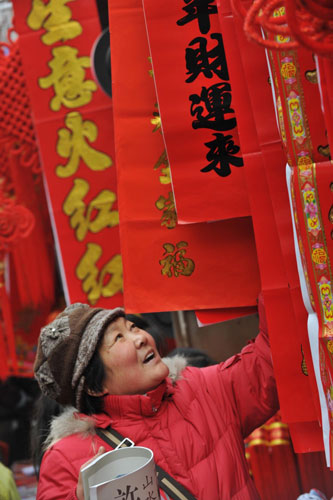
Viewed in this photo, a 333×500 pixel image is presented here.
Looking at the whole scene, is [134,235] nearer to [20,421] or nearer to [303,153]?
[303,153]

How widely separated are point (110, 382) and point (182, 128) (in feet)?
2.67

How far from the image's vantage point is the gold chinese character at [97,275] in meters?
3.87

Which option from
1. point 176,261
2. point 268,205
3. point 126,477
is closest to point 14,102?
point 176,261

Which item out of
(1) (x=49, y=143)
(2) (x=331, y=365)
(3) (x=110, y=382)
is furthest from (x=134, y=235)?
(1) (x=49, y=143)

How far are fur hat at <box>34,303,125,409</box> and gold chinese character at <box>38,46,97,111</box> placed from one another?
77.1 inches

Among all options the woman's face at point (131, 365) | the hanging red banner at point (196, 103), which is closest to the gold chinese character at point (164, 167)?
the hanging red banner at point (196, 103)

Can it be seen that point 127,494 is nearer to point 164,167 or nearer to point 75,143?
point 164,167

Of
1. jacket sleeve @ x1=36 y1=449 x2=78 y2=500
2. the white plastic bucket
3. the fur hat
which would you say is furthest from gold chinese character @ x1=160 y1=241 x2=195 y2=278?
the white plastic bucket

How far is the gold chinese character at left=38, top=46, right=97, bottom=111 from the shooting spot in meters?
3.89

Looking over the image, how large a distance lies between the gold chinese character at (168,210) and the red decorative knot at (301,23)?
1.13 metres

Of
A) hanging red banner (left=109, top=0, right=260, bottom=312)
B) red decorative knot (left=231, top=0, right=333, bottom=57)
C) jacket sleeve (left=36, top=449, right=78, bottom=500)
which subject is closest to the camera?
red decorative knot (left=231, top=0, right=333, bottom=57)

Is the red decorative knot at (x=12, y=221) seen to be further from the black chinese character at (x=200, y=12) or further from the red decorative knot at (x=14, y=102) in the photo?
the black chinese character at (x=200, y=12)

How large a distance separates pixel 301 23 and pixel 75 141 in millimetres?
2770

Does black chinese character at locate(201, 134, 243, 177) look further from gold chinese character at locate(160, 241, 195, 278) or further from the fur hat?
the fur hat
